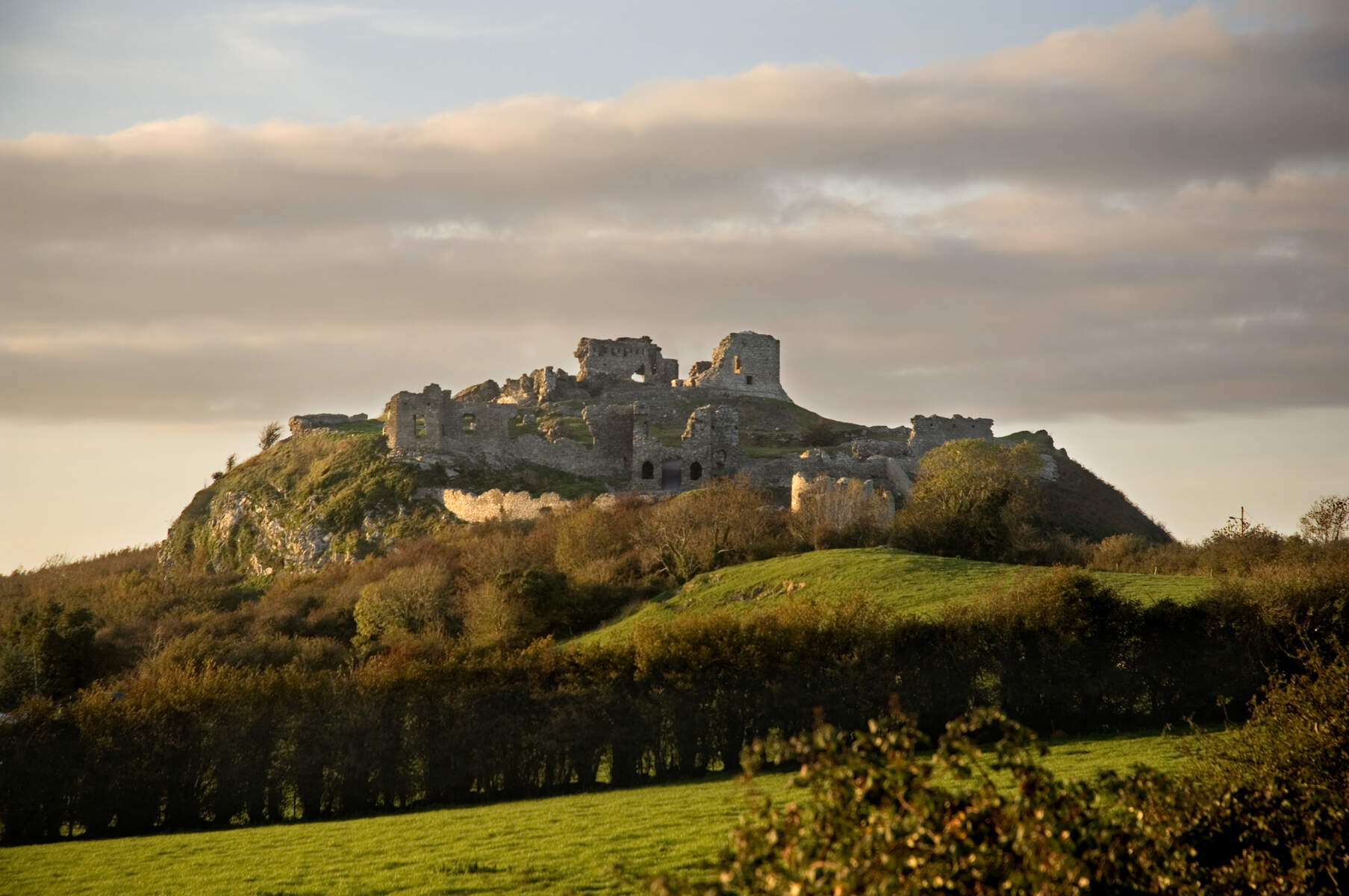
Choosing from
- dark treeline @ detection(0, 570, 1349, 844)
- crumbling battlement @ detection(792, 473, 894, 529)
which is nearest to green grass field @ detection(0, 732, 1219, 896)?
dark treeline @ detection(0, 570, 1349, 844)

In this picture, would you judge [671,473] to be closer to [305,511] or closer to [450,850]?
[305,511]

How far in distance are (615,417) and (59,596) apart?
78.0 ft

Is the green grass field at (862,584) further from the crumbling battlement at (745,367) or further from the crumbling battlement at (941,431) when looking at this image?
the crumbling battlement at (745,367)

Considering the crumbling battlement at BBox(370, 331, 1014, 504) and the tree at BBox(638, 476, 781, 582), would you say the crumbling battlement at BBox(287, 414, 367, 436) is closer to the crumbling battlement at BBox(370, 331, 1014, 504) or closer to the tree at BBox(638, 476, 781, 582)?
the crumbling battlement at BBox(370, 331, 1014, 504)

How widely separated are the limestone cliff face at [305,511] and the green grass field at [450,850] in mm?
29366

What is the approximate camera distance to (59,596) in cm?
4928

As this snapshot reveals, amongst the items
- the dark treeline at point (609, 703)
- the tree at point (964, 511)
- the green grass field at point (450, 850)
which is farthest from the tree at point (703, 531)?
the green grass field at point (450, 850)

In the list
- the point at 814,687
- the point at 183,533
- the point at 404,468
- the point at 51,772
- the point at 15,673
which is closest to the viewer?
the point at 51,772

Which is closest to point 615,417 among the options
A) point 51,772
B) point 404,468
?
point 404,468

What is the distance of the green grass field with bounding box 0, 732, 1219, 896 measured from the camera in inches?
654

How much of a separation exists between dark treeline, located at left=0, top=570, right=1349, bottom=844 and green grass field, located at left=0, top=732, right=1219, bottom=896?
1.07 m

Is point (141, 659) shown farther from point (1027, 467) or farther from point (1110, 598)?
point (1027, 467)

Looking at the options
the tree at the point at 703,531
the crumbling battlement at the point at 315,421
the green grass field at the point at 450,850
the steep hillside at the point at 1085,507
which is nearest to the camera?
the green grass field at the point at 450,850

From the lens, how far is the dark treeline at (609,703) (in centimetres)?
2294
